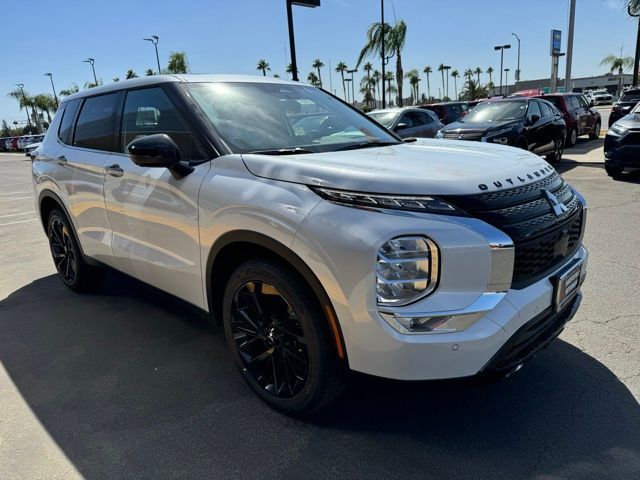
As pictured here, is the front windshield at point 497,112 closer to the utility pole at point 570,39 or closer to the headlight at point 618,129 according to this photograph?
the headlight at point 618,129

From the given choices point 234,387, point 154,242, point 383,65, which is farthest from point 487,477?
point 383,65

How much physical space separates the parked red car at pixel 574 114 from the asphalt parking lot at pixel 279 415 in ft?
38.7

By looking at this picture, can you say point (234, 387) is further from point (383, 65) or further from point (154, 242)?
point (383, 65)

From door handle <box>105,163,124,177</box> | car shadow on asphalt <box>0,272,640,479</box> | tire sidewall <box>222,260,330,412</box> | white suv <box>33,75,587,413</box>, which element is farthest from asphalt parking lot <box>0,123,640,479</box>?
door handle <box>105,163,124,177</box>

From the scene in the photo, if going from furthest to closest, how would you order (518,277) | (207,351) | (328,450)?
(207,351)
(328,450)
(518,277)

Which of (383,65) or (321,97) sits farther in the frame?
(383,65)

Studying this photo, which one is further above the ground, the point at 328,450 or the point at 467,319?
the point at 467,319

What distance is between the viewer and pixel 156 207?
10.1 feet

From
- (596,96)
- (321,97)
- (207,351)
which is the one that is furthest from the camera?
(596,96)

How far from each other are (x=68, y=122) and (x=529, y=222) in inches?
159

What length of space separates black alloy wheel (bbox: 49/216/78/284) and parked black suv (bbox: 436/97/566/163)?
785 centimetres

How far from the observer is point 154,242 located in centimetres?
318

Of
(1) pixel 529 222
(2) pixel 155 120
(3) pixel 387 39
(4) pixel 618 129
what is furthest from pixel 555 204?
(3) pixel 387 39

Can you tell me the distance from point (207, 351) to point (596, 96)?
70.1 metres
